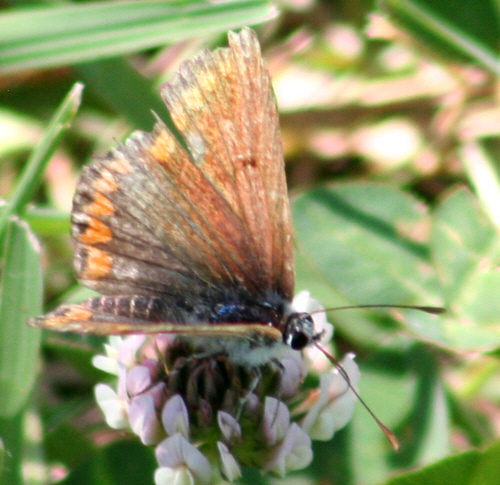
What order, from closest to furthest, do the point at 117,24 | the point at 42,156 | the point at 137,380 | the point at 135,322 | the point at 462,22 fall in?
the point at 135,322, the point at 137,380, the point at 42,156, the point at 117,24, the point at 462,22

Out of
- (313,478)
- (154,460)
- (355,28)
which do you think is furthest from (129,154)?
(355,28)

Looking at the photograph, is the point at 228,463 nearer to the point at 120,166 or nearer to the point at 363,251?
the point at 120,166

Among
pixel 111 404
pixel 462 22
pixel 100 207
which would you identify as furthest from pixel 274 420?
pixel 462 22

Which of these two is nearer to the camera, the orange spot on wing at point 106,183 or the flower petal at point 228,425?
the flower petal at point 228,425

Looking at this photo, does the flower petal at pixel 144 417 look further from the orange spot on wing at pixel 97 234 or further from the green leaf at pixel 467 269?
the green leaf at pixel 467 269

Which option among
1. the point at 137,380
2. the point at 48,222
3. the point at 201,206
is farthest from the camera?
the point at 48,222

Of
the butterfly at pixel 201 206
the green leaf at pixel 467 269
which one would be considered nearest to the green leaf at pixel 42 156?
the butterfly at pixel 201 206
